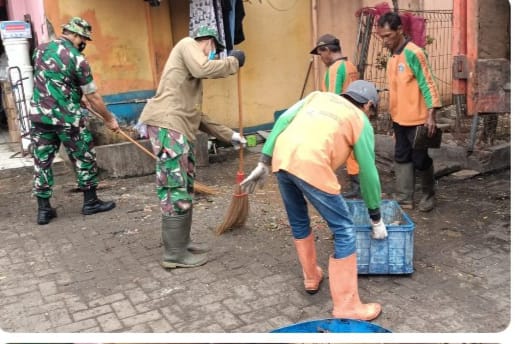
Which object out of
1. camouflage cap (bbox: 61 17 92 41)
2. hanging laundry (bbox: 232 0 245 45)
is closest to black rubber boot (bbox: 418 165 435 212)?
camouflage cap (bbox: 61 17 92 41)

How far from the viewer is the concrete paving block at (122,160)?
6.92m

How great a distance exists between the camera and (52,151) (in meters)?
5.62

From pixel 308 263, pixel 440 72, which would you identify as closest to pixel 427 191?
pixel 308 263

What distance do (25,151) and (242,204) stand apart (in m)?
4.15

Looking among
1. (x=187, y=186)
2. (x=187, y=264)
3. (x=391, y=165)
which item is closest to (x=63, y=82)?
(x=187, y=186)

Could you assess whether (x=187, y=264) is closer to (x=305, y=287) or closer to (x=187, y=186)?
(x=187, y=186)

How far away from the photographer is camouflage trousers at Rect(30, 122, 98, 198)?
5.55 meters

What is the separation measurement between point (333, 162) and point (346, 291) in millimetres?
809

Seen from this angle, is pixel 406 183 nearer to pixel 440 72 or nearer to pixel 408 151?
pixel 408 151

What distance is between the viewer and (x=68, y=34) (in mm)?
5480

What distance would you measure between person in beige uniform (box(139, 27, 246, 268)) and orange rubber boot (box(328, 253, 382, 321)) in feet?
4.29

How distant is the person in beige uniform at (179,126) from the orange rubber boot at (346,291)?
1306 mm

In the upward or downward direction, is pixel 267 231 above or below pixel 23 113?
below

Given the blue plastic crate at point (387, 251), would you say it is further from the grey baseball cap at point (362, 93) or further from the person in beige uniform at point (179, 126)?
the person in beige uniform at point (179, 126)
